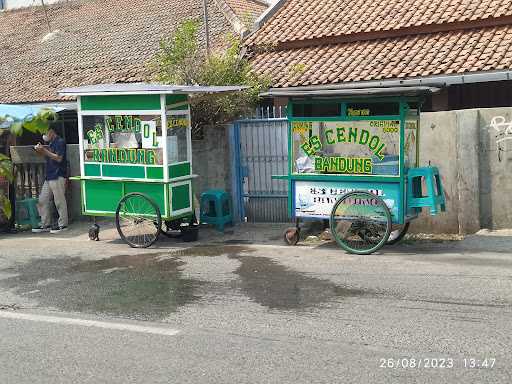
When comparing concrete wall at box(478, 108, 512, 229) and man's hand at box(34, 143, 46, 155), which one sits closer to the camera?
concrete wall at box(478, 108, 512, 229)

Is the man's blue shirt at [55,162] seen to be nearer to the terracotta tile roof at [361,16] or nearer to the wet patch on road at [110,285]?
the wet patch on road at [110,285]

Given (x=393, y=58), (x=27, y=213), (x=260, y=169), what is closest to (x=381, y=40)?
(x=393, y=58)

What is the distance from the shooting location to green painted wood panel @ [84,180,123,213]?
403 inches

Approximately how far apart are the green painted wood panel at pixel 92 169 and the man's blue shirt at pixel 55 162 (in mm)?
1570

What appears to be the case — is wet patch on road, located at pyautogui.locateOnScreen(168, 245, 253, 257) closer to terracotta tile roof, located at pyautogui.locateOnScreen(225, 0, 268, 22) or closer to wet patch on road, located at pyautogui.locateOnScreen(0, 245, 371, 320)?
wet patch on road, located at pyautogui.locateOnScreen(0, 245, 371, 320)

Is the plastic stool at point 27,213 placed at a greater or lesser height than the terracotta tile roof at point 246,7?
lesser

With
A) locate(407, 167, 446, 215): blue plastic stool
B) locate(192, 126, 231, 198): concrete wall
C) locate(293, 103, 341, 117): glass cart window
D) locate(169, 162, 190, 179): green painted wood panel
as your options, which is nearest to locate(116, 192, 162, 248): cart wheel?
locate(169, 162, 190, 179): green painted wood panel

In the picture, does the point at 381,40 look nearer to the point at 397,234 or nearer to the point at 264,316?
the point at 397,234

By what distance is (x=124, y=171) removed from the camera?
10148 mm

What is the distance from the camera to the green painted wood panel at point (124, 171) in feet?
32.8

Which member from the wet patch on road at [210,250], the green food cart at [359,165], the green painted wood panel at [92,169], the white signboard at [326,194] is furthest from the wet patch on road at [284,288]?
the green painted wood panel at [92,169]

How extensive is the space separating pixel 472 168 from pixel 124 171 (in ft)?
16.9

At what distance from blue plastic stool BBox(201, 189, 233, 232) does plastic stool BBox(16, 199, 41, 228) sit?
342cm

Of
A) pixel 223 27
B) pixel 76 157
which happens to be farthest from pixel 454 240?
pixel 223 27
